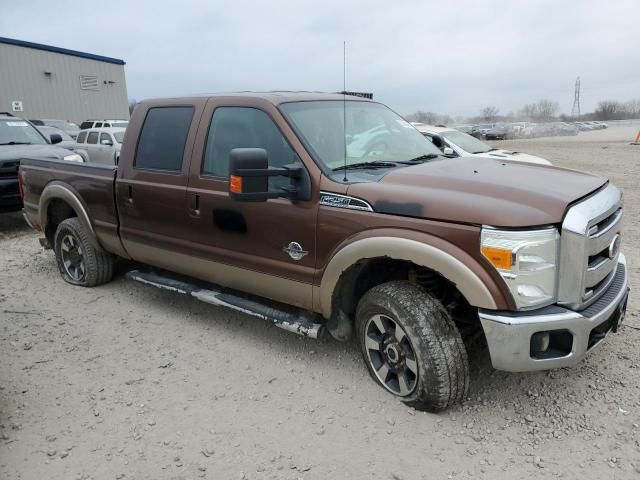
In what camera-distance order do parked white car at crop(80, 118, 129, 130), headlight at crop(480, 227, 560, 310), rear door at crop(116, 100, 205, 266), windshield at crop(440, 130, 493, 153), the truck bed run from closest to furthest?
headlight at crop(480, 227, 560, 310)
rear door at crop(116, 100, 205, 266)
the truck bed
windshield at crop(440, 130, 493, 153)
parked white car at crop(80, 118, 129, 130)

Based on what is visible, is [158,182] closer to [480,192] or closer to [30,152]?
[480,192]

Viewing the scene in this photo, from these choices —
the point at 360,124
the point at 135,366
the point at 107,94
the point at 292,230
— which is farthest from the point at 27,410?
the point at 107,94

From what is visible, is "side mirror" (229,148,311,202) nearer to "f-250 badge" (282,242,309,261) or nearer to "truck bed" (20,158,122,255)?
"f-250 badge" (282,242,309,261)

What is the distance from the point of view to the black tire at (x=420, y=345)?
296 cm

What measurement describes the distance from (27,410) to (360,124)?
2.92m

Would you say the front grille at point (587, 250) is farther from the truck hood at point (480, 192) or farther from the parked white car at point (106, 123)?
the parked white car at point (106, 123)

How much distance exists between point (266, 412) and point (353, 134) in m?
1.97

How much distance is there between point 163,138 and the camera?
14.1 feet

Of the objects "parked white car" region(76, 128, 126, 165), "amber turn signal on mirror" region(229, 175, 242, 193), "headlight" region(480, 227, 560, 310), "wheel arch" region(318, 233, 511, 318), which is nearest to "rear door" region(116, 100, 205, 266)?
"amber turn signal on mirror" region(229, 175, 242, 193)

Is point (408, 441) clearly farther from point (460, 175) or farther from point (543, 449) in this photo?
point (460, 175)

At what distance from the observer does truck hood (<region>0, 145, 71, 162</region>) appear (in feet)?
26.9

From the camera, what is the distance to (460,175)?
3.15m

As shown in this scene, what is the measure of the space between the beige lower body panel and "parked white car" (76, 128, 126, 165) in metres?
10.1

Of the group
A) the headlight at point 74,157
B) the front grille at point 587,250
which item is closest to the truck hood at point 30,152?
the headlight at point 74,157
